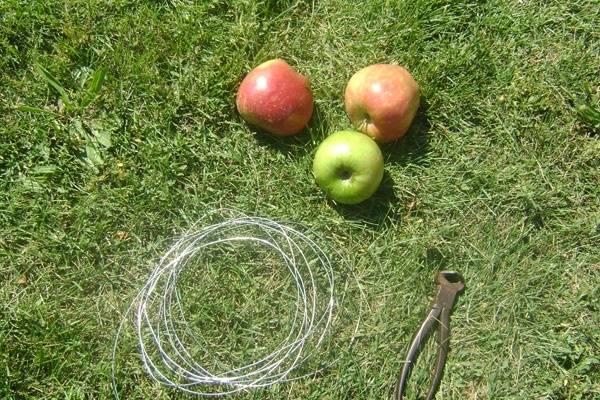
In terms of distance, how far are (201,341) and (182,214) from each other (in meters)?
0.57

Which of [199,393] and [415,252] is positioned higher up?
[415,252]

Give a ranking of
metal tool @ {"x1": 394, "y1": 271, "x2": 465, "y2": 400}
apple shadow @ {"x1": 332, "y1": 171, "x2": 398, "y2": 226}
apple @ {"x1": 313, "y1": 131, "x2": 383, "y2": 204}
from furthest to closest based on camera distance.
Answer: apple shadow @ {"x1": 332, "y1": 171, "x2": 398, "y2": 226}, metal tool @ {"x1": 394, "y1": 271, "x2": 465, "y2": 400}, apple @ {"x1": 313, "y1": 131, "x2": 383, "y2": 204}

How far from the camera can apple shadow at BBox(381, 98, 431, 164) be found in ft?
9.80

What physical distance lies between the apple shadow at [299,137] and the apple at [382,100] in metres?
0.16

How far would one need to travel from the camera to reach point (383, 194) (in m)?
2.97

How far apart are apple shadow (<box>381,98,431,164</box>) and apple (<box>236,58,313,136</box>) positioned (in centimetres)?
42

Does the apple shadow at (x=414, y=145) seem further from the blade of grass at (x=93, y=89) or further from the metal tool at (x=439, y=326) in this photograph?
the blade of grass at (x=93, y=89)

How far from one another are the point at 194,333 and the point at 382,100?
1.31 meters

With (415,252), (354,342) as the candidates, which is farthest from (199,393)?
(415,252)

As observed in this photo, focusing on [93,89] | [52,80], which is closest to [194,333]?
[93,89]

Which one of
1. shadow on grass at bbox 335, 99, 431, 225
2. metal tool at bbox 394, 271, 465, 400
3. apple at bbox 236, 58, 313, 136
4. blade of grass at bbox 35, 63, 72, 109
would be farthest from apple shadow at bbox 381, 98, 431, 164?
blade of grass at bbox 35, 63, 72, 109

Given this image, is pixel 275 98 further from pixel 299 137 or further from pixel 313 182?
pixel 313 182

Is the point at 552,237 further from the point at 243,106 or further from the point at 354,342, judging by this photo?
the point at 243,106

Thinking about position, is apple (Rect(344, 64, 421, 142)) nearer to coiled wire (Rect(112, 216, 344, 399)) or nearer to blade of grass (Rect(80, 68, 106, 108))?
coiled wire (Rect(112, 216, 344, 399))
